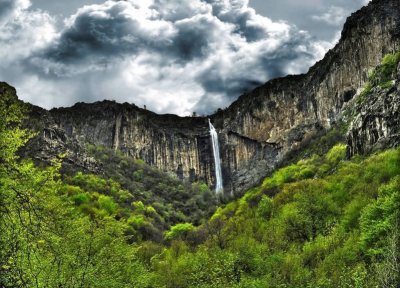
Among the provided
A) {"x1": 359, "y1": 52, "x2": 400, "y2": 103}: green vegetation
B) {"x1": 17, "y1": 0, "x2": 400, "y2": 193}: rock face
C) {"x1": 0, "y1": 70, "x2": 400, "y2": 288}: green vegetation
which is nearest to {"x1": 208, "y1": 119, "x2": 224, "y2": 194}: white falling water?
{"x1": 17, "y1": 0, "x2": 400, "y2": 193}: rock face

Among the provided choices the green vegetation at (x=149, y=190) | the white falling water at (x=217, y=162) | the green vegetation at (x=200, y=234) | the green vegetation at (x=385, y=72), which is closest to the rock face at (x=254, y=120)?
the white falling water at (x=217, y=162)

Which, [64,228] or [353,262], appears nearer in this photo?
[64,228]

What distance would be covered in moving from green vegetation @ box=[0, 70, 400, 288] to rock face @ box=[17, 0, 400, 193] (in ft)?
111

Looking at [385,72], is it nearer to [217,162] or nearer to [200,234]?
[200,234]

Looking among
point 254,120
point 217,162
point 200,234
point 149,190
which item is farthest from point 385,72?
point 217,162

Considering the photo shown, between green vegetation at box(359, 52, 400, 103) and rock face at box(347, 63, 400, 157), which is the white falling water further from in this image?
rock face at box(347, 63, 400, 157)

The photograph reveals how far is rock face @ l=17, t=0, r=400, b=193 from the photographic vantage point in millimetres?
119081

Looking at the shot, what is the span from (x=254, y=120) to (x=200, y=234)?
91442mm

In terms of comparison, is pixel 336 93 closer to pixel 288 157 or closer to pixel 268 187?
pixel 288 157

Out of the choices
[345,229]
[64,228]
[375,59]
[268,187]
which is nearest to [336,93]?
[375,59]

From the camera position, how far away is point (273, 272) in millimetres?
38469

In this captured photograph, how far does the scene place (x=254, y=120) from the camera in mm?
158625

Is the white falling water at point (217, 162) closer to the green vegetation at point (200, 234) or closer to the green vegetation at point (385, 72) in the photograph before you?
the green vegetation at point (200, 234)

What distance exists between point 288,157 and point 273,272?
311ft
